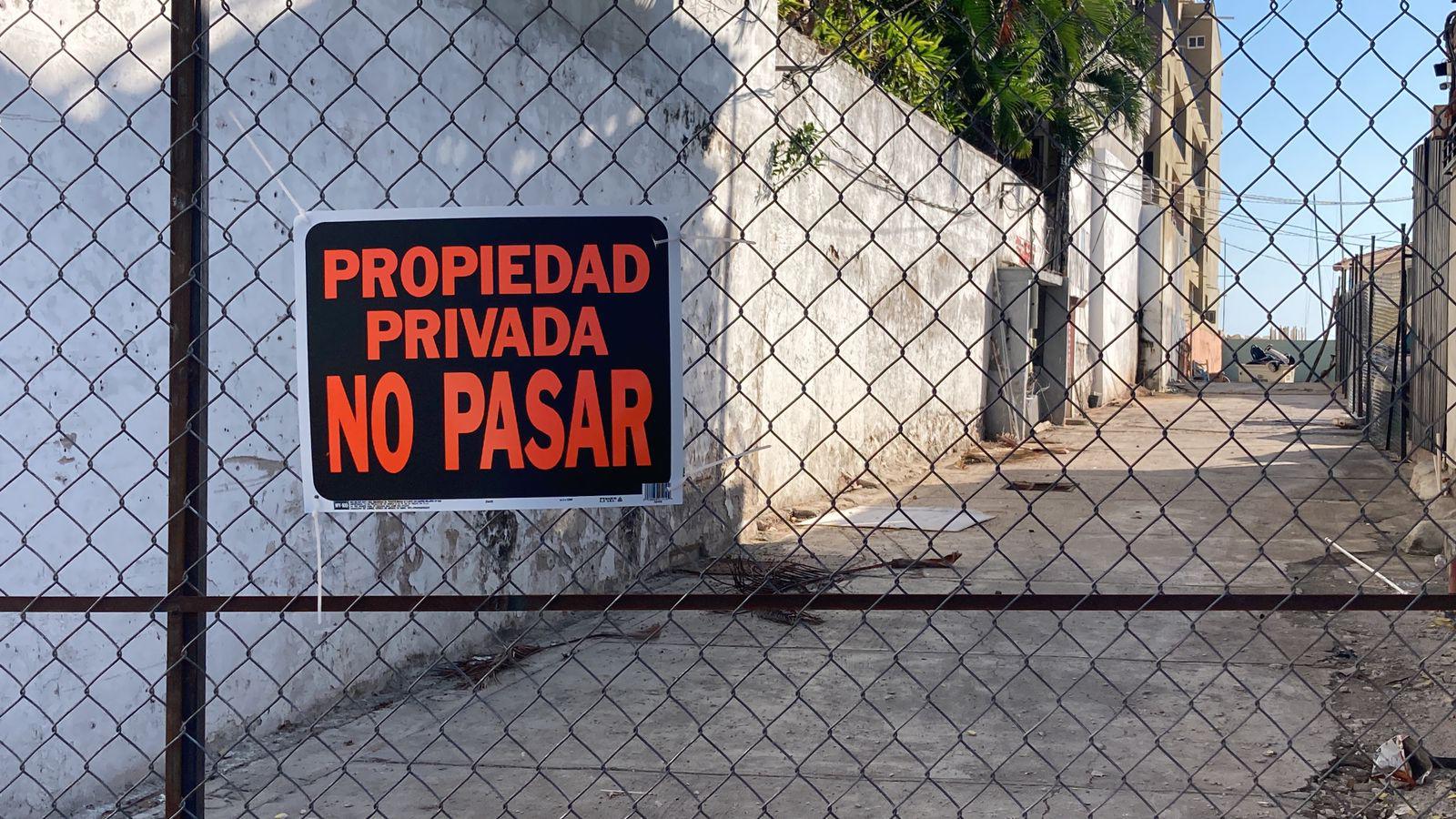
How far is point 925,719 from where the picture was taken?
4.20 metres

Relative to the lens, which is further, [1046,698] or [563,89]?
[563,89]

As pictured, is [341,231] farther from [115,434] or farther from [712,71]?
[712,71]

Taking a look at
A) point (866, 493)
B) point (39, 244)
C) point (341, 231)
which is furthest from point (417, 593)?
point (866, 493)

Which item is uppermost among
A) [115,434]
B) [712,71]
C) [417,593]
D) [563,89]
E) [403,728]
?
[712,71]

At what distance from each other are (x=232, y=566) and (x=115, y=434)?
2.27 feet

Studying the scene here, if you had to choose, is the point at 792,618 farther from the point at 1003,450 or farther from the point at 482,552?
the point at 1003,450

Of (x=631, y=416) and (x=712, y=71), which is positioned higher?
(x=712, y=71)

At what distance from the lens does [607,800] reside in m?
3.44

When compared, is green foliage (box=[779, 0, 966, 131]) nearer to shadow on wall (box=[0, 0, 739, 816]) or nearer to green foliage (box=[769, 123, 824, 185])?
green foliage (box=[769, 123, 824, 185])

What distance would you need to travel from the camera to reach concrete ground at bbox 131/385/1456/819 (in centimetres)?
341

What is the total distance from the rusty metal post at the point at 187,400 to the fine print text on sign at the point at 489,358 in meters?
0.25

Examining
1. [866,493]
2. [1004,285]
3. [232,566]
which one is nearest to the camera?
[232,566]

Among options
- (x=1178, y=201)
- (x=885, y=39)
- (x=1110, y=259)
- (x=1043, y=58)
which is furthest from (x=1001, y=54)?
(x=1178, y=201)

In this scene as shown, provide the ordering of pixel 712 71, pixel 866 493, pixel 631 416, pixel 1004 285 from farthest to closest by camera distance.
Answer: pixel 1004 285 < pixel 866 493 < pixel 712 71 < pixel 631 416
